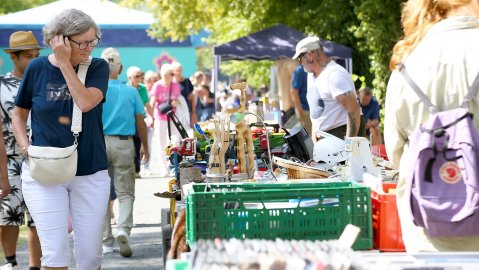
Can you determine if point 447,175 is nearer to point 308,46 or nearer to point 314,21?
point 308,46

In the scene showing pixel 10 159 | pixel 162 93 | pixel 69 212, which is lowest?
pixel 69 212

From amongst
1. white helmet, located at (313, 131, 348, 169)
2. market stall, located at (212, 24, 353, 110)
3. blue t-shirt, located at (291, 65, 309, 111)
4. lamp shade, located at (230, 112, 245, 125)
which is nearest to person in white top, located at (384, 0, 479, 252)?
white helmet, located at (313, 131, 348, 169)

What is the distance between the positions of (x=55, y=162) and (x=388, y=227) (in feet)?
6.54

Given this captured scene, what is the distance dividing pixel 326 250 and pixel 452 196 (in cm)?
78

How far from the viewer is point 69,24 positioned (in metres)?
5.57

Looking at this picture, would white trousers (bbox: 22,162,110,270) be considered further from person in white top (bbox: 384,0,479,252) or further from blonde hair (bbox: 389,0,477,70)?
blonde hair (bbox: 389,0,477,70)

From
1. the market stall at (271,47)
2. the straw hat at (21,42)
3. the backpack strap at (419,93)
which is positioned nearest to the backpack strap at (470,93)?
the backpack strap at (419,93)

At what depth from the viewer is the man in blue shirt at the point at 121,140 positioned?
907cm

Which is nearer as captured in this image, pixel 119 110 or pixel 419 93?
pixel 419 93

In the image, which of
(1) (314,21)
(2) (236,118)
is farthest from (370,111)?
(2) (236,118)

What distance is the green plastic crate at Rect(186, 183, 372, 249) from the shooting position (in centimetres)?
425

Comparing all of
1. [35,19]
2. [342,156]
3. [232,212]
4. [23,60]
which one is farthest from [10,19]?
[232,212]

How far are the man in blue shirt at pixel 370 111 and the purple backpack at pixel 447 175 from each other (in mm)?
10886

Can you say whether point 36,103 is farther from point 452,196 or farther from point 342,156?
point 452,196
